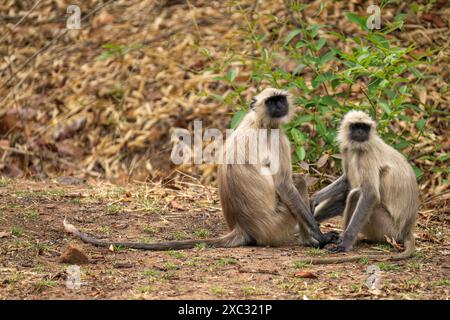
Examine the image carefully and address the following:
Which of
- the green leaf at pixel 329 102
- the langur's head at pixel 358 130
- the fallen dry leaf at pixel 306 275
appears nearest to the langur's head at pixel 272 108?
the langur's head at pixel 358 130

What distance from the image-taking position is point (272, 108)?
6.38 metres

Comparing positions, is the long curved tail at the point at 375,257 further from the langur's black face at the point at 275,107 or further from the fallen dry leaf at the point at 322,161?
the fallen dry leaf at the point at 322,161

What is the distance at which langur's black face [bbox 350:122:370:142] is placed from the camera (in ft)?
20.4

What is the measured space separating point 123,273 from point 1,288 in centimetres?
79

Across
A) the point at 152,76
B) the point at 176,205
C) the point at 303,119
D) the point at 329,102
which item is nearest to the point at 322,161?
the point at 303,119

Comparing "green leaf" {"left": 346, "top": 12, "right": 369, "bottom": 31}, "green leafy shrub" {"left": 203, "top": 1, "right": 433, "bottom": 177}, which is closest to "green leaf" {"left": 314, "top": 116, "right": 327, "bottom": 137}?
"green leafy shrub" {"left": 203, "top": 1, "right": 433, "bottom": 177}

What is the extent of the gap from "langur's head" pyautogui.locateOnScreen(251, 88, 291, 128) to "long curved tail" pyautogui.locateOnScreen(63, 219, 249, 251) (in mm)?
926

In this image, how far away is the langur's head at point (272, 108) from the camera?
251 inches

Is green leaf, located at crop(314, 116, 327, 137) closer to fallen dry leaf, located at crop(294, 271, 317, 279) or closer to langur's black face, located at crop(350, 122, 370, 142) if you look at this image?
langur's black face, located at crop(350, 122, 370, 142)

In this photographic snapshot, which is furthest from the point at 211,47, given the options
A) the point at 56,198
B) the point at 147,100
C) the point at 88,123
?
the point at 56,198

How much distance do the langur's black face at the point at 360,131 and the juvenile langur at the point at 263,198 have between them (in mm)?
538

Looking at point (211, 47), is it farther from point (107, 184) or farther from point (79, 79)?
point (107, 184)

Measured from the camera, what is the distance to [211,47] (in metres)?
10.6
